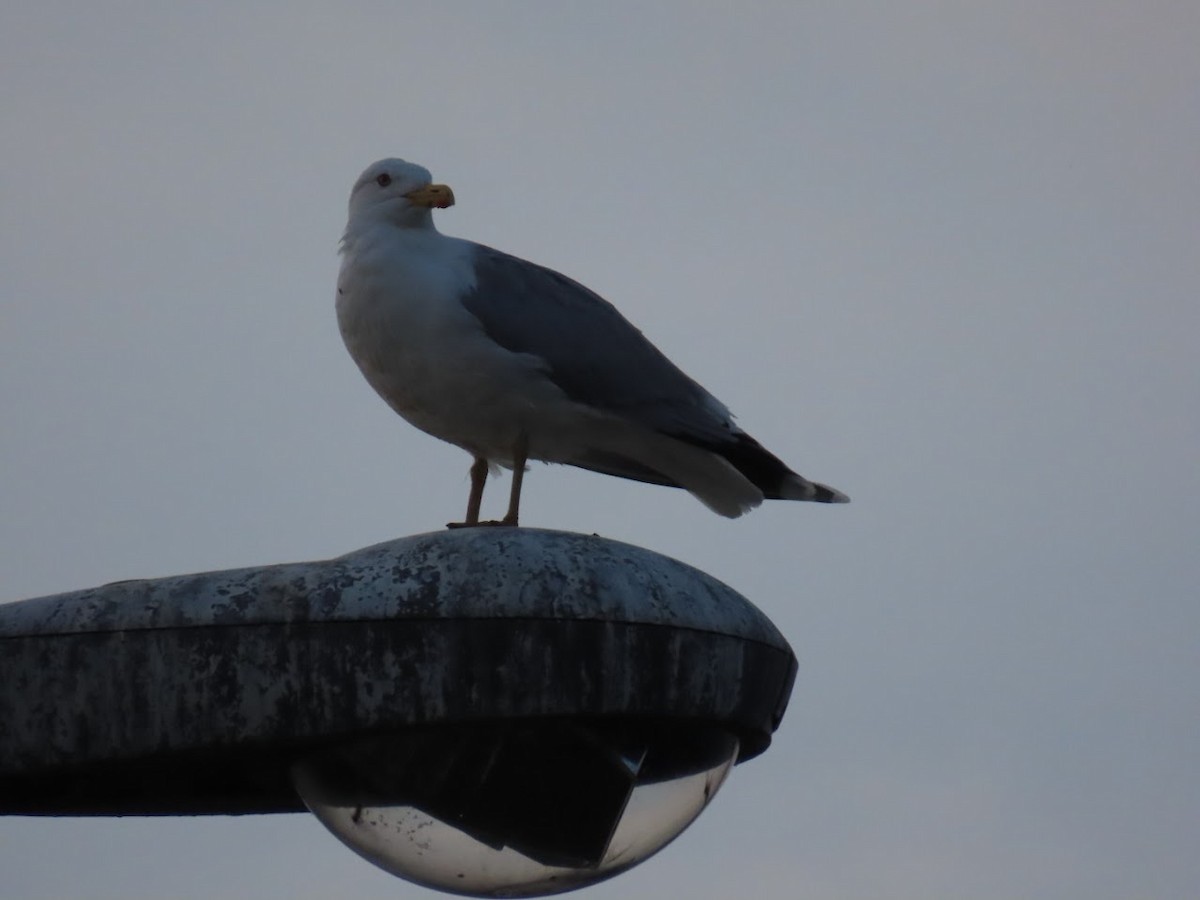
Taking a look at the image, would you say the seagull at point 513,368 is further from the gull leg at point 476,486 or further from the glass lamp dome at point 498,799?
the glass lamp dome at point 498,799

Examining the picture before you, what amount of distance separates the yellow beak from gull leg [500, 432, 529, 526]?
1014mm

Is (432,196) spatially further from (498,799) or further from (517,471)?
(498,799)

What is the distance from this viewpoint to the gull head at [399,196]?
702cm

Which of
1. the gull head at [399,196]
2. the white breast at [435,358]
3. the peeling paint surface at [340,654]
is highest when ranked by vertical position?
the gull head at [399,196]

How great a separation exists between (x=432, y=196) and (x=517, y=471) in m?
1.10

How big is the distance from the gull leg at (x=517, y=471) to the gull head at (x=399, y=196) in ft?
3.18

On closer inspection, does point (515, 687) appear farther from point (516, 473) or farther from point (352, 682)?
point (516, 473)

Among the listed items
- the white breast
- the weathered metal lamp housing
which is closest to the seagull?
the white breast

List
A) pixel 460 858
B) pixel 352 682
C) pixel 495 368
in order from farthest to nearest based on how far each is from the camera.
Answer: pixel 495 368, pixel 460 858, pixel 352 682

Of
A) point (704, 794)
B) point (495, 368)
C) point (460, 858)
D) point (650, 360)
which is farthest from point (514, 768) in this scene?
point (650, 360)

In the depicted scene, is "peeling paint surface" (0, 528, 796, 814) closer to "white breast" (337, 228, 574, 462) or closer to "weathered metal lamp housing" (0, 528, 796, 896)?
"weathered metal lamp housing" (0, 528, 796, 896)

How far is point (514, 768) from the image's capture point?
11.8 feet

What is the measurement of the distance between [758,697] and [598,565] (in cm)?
46

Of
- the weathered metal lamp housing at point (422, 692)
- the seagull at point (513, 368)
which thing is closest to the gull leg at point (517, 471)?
the seagull at point (513, 368)
